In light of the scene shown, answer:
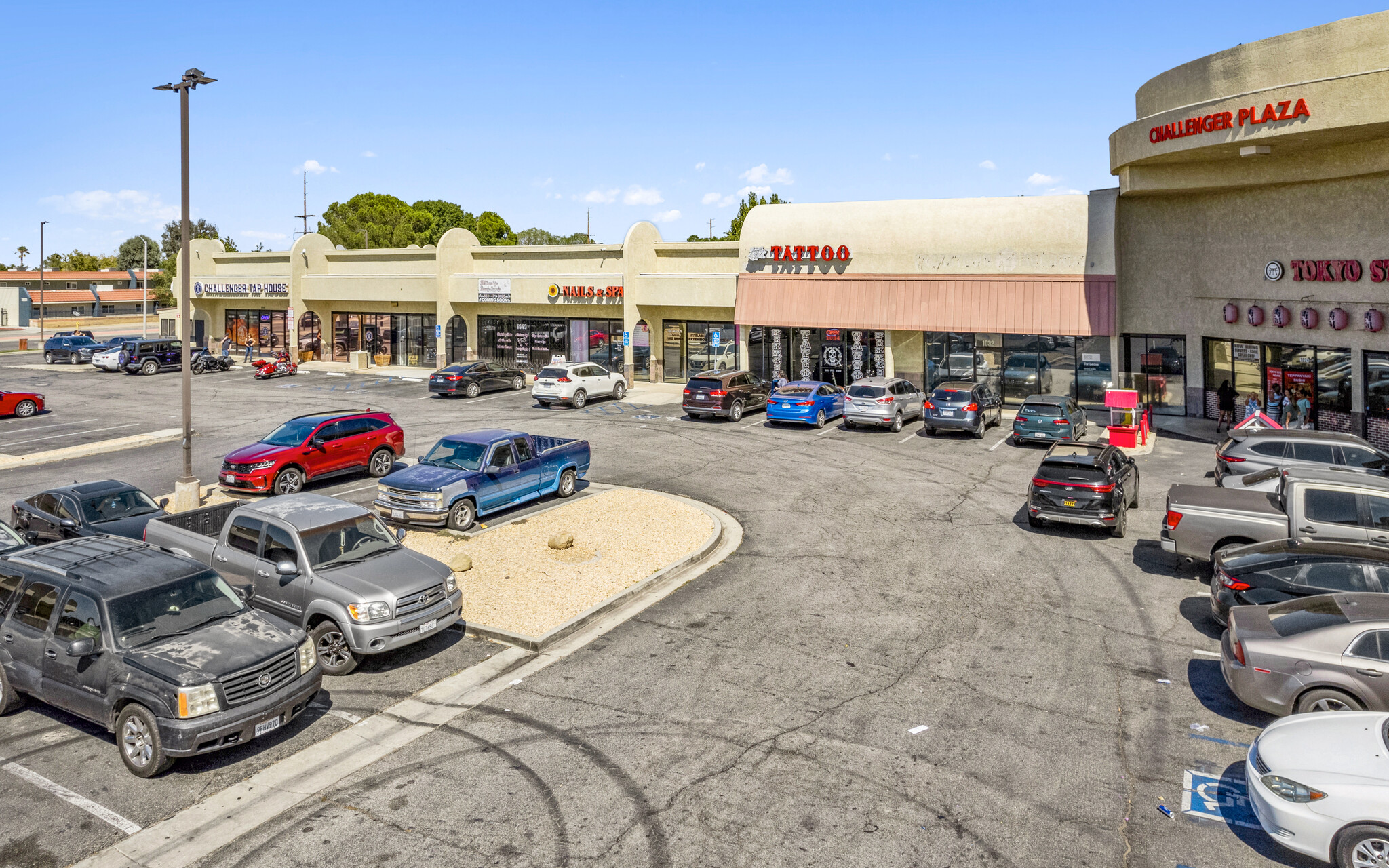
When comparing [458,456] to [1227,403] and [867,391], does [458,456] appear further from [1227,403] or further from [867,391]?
[1227,403]

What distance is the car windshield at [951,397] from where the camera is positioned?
30.0 meters

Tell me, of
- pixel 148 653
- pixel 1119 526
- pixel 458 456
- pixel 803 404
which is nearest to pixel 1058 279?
pixel 803 404

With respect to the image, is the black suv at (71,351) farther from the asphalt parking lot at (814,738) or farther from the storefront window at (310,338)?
the asphalt parking lot at (814,738)

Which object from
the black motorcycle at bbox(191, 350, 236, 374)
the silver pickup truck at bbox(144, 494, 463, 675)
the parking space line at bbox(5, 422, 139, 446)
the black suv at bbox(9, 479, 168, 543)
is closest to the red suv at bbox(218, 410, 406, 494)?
the black suv at bbox(9, 479, 168, 543)

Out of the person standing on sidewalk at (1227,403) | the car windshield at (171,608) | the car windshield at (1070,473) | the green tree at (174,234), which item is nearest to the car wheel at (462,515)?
the car windshield at (171,608)

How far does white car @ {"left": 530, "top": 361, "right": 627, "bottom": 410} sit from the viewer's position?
37.1 metres

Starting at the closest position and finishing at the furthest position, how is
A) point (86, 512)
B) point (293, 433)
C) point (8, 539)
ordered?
point (8, 539) → point (86, 512) → point (293, 433)

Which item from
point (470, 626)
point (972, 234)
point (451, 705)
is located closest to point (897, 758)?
point (451, 705)

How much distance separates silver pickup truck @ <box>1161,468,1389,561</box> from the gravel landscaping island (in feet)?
27.7

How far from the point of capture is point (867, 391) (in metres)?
31.8

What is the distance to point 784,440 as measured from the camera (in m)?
30.3

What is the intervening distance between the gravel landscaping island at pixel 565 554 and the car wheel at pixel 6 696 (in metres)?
5.46

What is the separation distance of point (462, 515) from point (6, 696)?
882 cm

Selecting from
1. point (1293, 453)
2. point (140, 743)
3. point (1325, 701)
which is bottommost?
point (140, 743)
